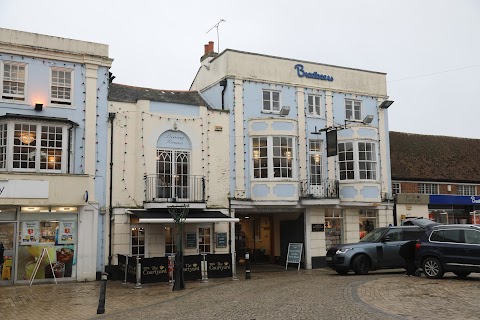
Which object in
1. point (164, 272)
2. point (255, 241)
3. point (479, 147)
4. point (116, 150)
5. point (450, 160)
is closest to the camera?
point (164, 272)

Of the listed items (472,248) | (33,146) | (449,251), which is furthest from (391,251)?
(33,146)

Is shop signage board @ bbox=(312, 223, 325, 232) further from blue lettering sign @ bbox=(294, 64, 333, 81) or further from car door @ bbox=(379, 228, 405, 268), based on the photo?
blue lettering sign @ bbox=(294, 64, 333, 81)

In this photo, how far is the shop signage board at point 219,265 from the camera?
18891 millimetres

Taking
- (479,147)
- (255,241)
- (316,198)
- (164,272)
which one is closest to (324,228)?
(316,198)

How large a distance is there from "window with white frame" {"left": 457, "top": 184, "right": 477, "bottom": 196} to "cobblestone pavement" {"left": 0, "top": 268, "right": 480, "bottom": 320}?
1427 centimetres

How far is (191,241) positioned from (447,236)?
1003 centimetres

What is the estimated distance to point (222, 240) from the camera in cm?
2219

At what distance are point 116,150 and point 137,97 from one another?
9.37 feet

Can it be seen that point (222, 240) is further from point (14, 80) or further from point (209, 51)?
point (14, 80)

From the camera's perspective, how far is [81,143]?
19906 millimetres

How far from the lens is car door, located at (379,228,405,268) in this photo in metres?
19.4

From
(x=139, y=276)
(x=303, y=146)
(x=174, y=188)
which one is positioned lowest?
(x=139, y=276)

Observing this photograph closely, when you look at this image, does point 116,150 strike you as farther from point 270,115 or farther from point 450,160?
point 450,160

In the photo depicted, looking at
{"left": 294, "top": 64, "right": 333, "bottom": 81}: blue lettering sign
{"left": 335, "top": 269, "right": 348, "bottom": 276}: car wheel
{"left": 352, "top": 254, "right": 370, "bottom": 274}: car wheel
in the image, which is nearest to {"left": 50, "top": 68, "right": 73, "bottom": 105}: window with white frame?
{"left": 294, "top": 64, "right": 333, "bottom": 81}: blue lettering sign
